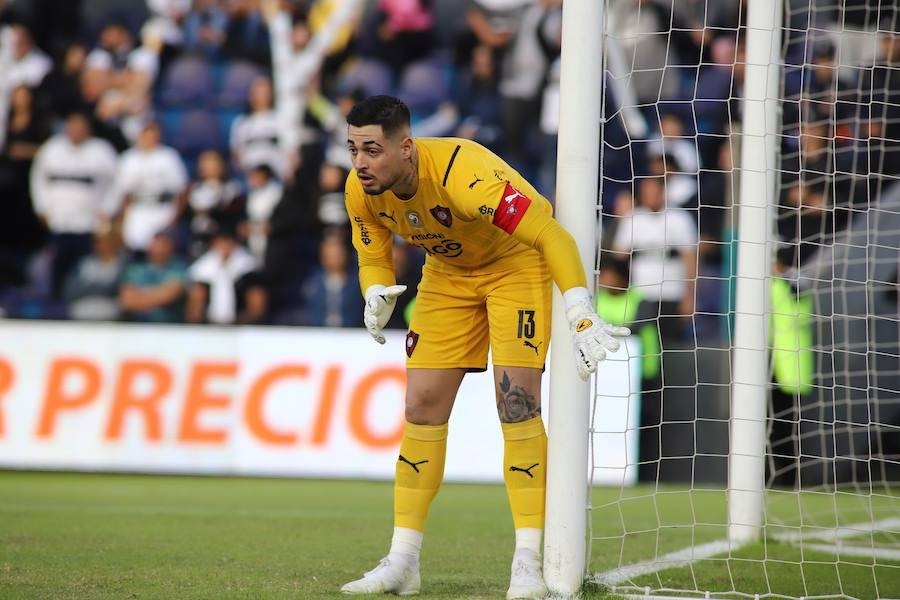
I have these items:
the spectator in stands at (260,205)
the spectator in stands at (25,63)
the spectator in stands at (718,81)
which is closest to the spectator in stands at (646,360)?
the spectator in stands at (718,81)

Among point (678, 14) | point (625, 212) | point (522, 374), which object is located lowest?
point (522, 374)

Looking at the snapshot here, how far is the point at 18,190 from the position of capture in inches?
515

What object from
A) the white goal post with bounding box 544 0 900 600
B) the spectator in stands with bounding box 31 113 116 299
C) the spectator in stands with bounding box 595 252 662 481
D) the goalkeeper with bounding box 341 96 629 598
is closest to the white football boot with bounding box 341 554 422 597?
the goalkeeper with bounding box 341 96 629 598

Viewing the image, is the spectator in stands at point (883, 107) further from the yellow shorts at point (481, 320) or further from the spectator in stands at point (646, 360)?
the yellow shorts at point (481, 320)

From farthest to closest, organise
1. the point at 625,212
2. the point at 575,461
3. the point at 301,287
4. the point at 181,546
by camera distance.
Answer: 1. the point at 301,287
2. the point at 625,212
3. the point at 181,546
4. the point at 575,461

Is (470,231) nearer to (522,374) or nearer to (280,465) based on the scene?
(522,374)

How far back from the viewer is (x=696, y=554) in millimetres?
6387

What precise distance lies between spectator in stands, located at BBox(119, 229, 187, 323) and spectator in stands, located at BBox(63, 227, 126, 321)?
0.33 ft

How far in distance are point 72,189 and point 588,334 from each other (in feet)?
32.4

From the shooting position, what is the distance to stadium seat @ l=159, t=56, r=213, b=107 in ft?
45.3

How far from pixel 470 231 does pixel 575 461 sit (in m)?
0.94

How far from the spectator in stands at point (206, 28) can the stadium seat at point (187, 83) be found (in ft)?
0.44

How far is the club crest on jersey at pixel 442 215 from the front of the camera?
472 cm

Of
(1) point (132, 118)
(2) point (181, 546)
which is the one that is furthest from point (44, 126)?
(2) point (181, 546)
